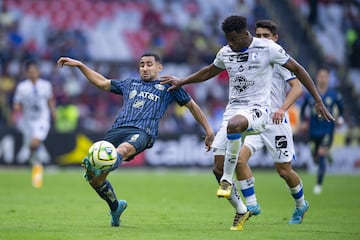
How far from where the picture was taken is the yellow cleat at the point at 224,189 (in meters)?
10.1

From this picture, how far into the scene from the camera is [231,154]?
33.9 ft

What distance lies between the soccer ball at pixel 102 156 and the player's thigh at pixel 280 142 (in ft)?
9.42

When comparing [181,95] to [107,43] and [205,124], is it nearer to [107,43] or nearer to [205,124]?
[205,124]

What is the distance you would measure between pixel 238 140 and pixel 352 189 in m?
10.8

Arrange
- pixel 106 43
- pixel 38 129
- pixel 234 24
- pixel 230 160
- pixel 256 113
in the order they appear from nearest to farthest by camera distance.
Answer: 1. pixel 234 24
2. pixel 230 160
3. pixel 256 113
4. pixel 38 129
5. pixel 106 43

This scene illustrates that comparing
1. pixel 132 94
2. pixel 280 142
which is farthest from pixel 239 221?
pixel 132 94

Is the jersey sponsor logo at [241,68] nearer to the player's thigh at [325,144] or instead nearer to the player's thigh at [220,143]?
the player's thigh at [220,143]

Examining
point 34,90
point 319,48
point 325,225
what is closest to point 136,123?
point 325,225

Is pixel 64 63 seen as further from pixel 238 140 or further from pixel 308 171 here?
pixel 308 171

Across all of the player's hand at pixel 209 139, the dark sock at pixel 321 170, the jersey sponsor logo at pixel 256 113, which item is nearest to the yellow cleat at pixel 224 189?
the jersey sponsor logo at pixel 256 113

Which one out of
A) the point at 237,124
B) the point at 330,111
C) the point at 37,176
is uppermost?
the point at 237,124

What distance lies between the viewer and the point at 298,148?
27.7 m

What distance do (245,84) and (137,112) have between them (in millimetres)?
1505

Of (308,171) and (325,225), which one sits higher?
(325,225)
